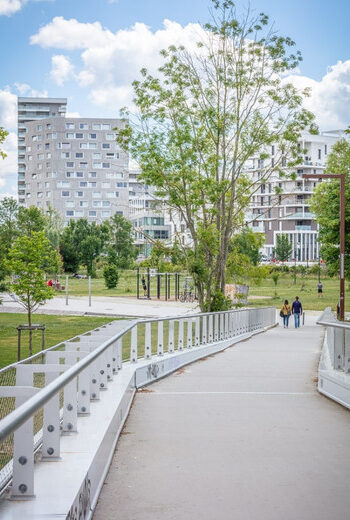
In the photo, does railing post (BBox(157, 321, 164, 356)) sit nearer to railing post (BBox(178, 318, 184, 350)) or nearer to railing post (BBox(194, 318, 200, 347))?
railing post (BBox(178, 318, 184, 350))

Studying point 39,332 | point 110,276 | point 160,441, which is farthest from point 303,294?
point 160,441

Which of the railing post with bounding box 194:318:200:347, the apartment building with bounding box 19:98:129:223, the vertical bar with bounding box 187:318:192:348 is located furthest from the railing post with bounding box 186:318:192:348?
the apartment building with bounding box 19:98:129:223

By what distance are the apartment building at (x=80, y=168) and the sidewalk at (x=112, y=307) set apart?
353 ft

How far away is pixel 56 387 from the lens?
4523 millimetres

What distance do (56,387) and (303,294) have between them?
235 feet

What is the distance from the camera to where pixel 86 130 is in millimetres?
170000

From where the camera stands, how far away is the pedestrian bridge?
4723mm

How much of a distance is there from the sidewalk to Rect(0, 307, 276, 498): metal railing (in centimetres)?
3060

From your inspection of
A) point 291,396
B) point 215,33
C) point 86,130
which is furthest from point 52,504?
point 86,130

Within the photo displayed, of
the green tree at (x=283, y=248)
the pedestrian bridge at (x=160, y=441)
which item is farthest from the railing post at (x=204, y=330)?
the green tree at (x=283, y=248)

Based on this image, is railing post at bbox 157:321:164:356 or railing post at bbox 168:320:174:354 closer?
railing post at bbox 157:321:164:356

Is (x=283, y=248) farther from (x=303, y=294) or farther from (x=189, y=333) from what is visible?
(x=189, y=333)

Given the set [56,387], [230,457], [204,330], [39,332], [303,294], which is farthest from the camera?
[303,294]

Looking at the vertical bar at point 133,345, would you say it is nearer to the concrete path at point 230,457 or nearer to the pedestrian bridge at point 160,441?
the pedestrian bridge at point 160,441
